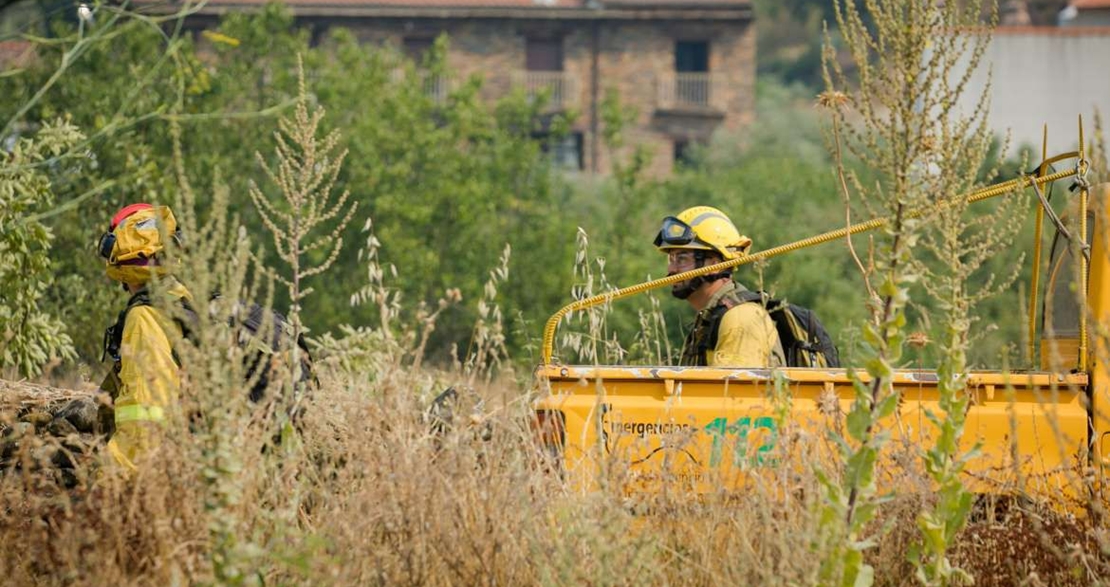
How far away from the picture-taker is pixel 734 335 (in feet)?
22.4

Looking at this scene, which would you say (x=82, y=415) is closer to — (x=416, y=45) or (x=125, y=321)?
(x=125, y=321)

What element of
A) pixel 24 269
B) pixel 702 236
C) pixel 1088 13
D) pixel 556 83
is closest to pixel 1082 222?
pixel 702 236

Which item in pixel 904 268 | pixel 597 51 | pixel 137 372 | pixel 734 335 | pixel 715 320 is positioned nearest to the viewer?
pixel 904 268

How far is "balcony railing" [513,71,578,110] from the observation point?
1937 inches

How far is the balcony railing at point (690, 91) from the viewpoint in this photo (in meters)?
50.7

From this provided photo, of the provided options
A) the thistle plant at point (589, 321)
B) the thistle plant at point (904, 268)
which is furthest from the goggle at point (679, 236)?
the thistle plant at point (904, 268)

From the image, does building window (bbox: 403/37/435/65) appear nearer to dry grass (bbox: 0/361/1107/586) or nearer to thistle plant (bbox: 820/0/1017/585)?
dry grass (bbox: 0/361/1107/586)

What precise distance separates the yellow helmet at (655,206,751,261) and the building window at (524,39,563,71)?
142 feet

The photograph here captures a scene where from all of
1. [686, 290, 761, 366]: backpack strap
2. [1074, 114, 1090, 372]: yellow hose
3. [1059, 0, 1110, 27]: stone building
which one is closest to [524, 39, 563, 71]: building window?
[1059, 0, 1110, 27]: stone building

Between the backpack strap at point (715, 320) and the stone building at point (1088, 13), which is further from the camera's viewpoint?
the stone building at point (1088, 13)

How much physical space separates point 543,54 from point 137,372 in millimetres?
45561

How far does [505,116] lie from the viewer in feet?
97.2

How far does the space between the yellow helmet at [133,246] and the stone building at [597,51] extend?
1664 inches

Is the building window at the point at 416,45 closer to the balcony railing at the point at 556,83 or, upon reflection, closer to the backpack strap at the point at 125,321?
the balcony railing at the point at 556,83
